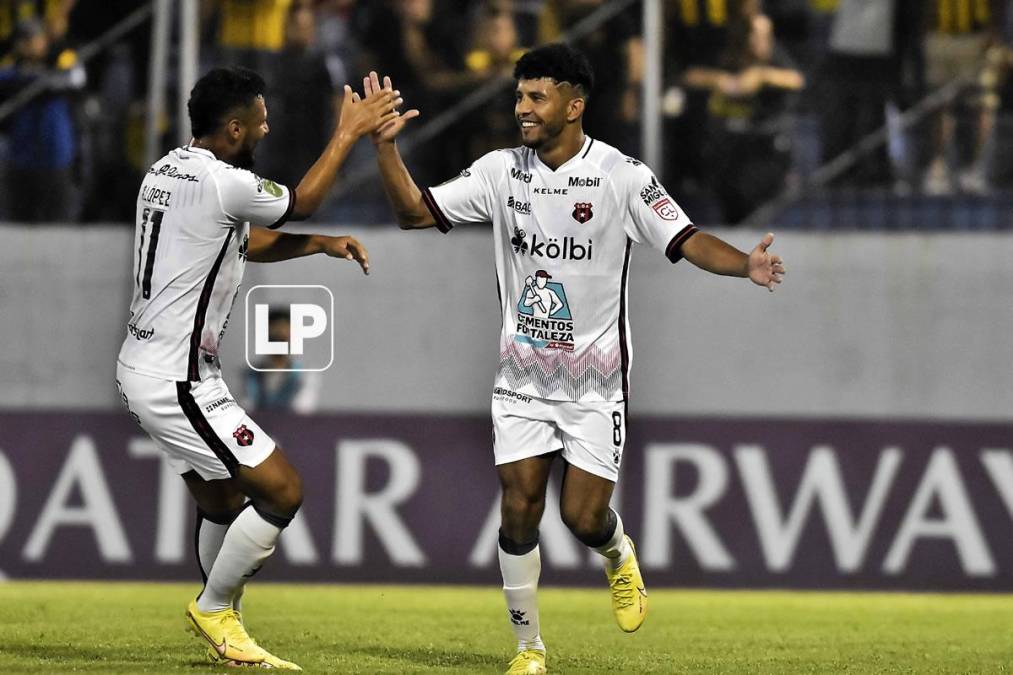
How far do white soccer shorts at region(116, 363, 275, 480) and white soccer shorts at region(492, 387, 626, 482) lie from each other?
89 centimetres

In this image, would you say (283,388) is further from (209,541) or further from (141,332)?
(141,332)

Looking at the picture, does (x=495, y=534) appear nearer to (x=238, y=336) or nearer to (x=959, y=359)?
(x=238, y=336)

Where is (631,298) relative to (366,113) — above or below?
below

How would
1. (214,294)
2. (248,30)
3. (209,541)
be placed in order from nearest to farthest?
(214,294) → (209,541) → (248,30)

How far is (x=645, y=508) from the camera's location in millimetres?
10938

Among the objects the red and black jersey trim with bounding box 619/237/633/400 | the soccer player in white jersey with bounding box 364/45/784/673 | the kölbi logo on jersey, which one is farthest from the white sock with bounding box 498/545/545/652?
the kölbi logo on jersey

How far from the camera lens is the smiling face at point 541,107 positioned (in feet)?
22.7

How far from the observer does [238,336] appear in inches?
439

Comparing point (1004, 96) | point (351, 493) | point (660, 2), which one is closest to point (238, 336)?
point (351, 493)

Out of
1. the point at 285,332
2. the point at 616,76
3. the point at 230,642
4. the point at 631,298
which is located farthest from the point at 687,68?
the point at 230,642

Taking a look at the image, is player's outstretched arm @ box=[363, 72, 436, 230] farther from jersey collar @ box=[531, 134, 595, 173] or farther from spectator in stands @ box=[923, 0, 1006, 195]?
spectator in stands @ box=[923, 0, 1006, 195]

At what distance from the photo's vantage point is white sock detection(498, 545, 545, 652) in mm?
6875

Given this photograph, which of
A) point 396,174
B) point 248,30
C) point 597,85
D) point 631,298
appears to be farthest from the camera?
point 248,30

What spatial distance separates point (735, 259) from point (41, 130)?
6.22 metres
